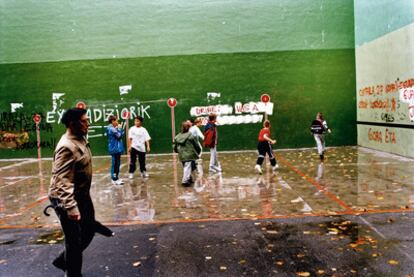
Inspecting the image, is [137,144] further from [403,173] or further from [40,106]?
[40,106]

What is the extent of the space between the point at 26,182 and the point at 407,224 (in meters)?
10.2

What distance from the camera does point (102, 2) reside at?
19.1 meters

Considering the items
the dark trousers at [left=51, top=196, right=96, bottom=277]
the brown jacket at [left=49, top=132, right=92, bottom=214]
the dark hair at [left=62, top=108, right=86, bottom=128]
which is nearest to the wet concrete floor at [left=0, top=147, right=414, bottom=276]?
the dark trousers at [left=51, top=196, right=96, bottom=277]

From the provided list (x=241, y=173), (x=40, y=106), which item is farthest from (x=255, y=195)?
(x=40, y=106)

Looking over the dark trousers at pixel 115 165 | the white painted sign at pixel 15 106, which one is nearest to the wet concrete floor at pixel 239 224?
the dark trousers at pixel 115 165

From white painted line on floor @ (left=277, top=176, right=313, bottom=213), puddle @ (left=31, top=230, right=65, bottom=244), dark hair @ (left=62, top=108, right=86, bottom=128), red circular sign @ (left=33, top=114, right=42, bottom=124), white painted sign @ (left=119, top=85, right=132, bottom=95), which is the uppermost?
white painted sign @ (left=119, top=85, right=132, bottom=95)

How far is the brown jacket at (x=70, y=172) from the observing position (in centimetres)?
454

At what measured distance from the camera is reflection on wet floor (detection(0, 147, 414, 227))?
8.18 metres

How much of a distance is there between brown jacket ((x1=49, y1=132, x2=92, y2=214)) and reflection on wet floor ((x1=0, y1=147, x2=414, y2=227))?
3033mm

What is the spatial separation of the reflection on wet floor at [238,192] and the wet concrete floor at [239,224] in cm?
3

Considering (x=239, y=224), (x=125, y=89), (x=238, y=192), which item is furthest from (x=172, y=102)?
(x=239, y=224)

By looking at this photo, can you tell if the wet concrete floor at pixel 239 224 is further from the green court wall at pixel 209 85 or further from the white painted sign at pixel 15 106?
the white painted sign at pixel 15 106

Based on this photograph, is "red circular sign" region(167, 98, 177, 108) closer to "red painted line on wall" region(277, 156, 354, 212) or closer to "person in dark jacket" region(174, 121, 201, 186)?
"red painted line on wall" region(277, 156, 354, 212)

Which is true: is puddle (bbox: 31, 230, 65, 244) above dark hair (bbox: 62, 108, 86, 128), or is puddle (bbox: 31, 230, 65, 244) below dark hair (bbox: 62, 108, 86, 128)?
below
